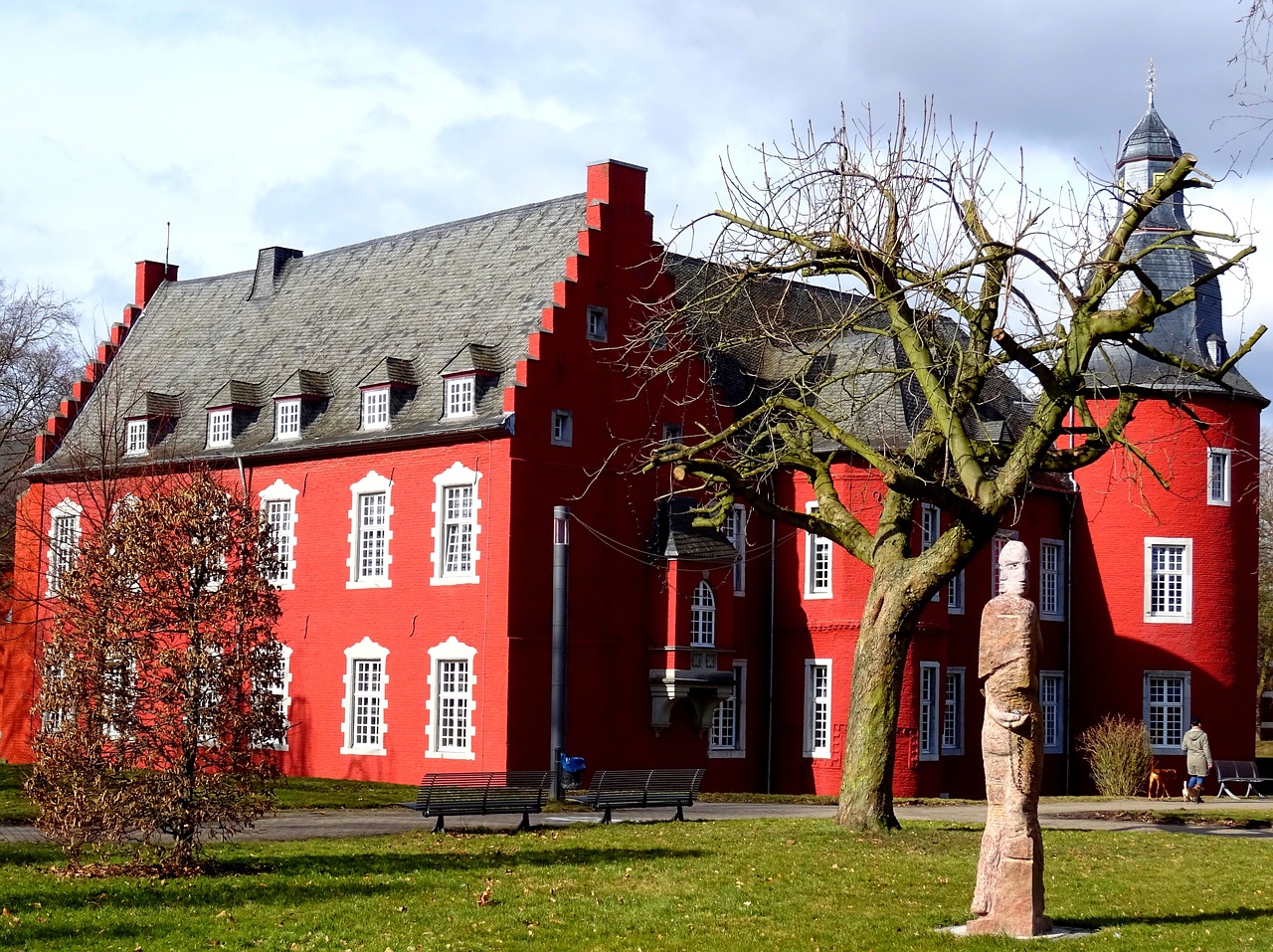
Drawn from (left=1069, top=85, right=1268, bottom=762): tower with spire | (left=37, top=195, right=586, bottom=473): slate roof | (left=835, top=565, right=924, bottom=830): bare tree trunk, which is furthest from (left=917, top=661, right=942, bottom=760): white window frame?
(left=835, top=565, right=924, bottom=830): bare tree trunk

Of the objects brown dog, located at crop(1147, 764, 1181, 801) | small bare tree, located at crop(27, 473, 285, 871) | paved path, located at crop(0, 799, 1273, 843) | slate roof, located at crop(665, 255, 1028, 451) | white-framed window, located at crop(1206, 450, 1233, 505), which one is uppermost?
slate roof, located at crop(665, 255, 1028, 451)

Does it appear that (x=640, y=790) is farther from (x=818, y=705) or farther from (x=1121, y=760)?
(x=1121, y=760)

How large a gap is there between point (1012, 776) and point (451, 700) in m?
21.5

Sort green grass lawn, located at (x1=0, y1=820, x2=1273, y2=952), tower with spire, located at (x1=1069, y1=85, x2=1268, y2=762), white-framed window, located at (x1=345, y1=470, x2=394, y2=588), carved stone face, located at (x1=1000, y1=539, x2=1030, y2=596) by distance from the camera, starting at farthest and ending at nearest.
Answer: tower with spire, located at (x1=1069, y1=85, x2=1268, y2=762) → white-framed window, located at (x1=345, y1=470, x2=394, y2=588) → carved stone face, located at (x1=1000, y1=539, x2=1030, y2=596) → green grass lawn, located at (x1=0, y1=820, x2=1273, y2=952)

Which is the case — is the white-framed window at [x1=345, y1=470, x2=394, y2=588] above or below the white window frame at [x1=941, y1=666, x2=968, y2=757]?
above

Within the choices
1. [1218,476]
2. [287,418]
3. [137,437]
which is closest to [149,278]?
[137,437]

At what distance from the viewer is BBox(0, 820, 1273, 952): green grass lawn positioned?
13.6 meters

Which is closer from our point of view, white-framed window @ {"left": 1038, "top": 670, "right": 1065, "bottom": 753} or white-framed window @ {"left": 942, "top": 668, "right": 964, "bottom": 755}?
white-framed window @ {"left": 942, "top": 668, "right": 964, "bottom": 755}

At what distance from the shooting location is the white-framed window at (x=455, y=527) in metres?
33.8

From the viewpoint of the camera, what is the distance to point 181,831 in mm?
17047

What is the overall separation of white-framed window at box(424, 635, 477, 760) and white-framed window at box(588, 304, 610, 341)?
6891mm

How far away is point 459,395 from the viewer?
34469mm

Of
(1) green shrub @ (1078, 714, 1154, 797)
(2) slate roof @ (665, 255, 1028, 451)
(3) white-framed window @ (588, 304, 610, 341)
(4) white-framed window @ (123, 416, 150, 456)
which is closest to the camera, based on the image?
(3) white-framed window @ (588, 304, 610, 341)

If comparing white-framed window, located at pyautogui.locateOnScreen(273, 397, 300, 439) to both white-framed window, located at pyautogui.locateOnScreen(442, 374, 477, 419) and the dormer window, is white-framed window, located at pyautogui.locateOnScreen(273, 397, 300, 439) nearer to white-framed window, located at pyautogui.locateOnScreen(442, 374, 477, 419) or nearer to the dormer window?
white-framed window, located at pyautogui.locateOnScreen(442, 374, 477, 419)
